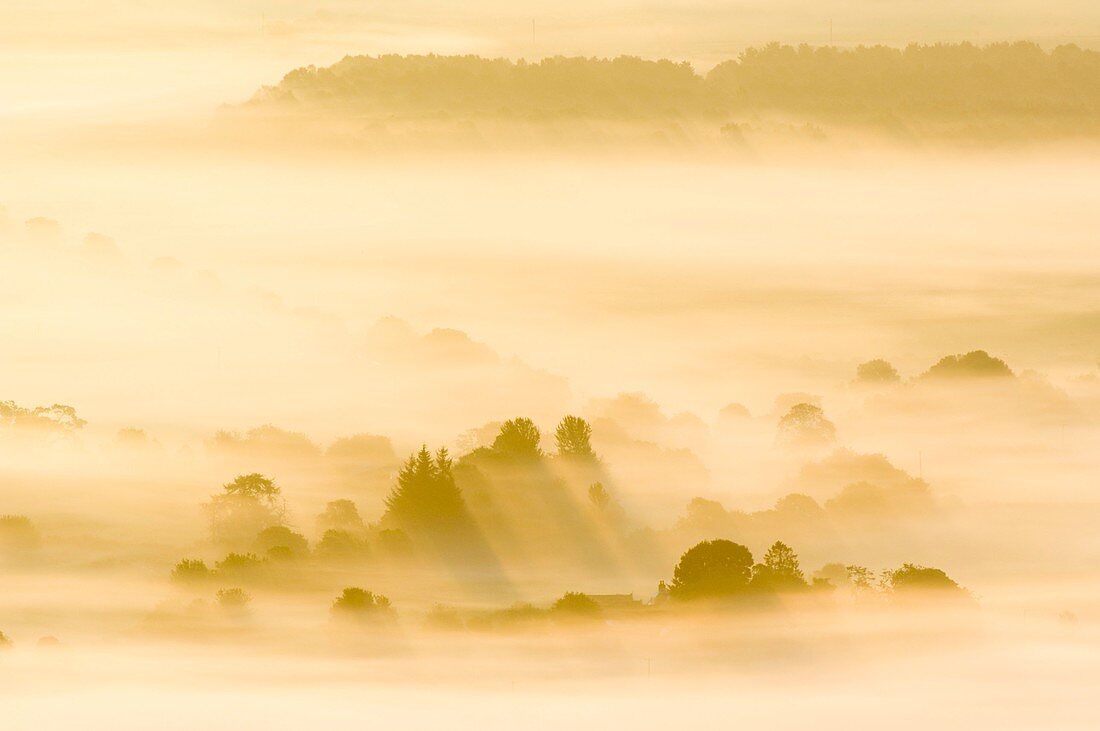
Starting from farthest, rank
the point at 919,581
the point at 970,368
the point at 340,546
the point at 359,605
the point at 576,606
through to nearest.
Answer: the point at 970,368 → the point at 340,546 → the point at 919,581 → the point at 359,605 → the point at 576,606

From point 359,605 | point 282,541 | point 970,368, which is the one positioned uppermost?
point 970,368

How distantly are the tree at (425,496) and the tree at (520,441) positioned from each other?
4.75 m

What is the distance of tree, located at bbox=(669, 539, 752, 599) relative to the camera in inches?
2051

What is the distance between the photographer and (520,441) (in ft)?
228

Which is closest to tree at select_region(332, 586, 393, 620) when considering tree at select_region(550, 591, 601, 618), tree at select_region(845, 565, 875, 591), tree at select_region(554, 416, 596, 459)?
tree at select_region(550, 591, 601, 618)

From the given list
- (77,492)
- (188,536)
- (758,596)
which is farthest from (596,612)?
(77,492)

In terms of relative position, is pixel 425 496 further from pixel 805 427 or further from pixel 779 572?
pixel 805 427

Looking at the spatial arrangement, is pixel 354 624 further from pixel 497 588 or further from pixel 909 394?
pixel 909 394

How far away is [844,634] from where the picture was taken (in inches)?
2000

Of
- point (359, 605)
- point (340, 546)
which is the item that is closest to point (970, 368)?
point (340, 546)

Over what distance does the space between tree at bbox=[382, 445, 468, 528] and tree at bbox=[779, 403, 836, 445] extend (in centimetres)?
2396

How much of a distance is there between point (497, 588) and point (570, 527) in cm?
766

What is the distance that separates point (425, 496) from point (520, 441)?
8.65 metres

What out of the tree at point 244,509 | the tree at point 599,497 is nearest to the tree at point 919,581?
the tree at point 599,497
